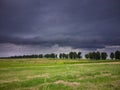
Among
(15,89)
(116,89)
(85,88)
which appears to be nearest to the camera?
(116,89)

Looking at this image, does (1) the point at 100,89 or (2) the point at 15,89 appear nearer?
(1) the point at 100,89

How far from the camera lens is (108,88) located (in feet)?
69.1

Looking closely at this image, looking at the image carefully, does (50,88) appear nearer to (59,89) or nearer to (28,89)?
(59,89)

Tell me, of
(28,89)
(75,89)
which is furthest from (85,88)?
(28,89)

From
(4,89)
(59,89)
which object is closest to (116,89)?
(59,89)

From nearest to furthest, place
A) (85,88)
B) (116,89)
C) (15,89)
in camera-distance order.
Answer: (116,89)
(85,88)
(15,89)

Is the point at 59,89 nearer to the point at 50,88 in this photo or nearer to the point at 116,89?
the point at 50,88

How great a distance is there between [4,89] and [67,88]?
9.96m

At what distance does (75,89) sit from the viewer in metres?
21.5

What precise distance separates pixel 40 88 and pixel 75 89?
5.12 m

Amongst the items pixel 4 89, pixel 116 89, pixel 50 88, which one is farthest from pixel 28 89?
pixel 116 89

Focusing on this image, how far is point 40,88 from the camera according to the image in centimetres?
2253

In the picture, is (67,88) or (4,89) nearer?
(67,88)

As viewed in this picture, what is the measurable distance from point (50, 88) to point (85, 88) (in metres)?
5.03
